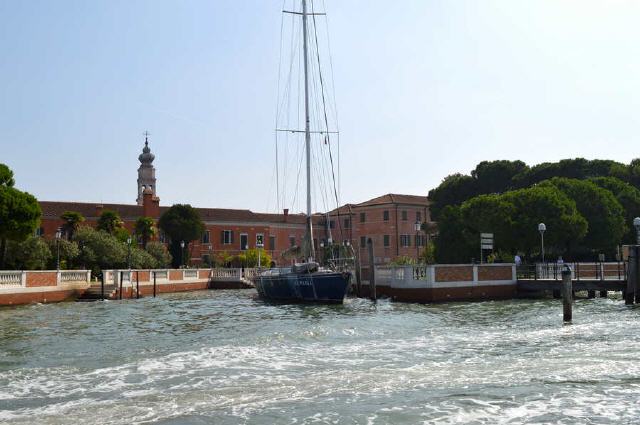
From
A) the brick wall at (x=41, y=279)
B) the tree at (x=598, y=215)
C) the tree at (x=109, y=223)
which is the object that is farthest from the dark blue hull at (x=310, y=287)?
the tree at (x=109, y=223)

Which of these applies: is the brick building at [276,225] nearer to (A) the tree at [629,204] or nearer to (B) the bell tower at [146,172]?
(B) the bell tower at [146,172]

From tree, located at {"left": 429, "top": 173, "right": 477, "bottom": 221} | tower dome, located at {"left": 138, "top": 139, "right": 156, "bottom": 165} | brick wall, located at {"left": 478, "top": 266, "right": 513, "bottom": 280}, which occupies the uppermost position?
tower dome, located at {"left": 138, "top": 139, "right": 156, "bottom": 165}

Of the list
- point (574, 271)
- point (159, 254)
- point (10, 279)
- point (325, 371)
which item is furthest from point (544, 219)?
point (325, 371)

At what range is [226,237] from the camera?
86188mm

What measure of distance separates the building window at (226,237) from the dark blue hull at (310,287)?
4944 centimetres

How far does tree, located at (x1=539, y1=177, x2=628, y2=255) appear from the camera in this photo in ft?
166

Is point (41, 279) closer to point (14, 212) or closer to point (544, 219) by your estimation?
point (14, 212)

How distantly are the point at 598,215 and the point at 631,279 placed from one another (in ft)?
71.7

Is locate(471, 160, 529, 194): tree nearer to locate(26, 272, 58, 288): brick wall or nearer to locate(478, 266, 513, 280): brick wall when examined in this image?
locate(478, 266, 513, 280): brick wall

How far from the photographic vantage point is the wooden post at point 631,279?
29812mm

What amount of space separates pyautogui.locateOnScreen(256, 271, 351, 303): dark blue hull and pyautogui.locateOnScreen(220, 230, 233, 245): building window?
162 feet

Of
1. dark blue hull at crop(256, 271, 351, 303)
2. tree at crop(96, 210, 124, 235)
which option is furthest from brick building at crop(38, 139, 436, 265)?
dark blue hull at crop(256, 271, 351, 303)

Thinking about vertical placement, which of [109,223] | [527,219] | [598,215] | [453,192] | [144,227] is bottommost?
[527,219]

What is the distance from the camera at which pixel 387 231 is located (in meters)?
84.2
